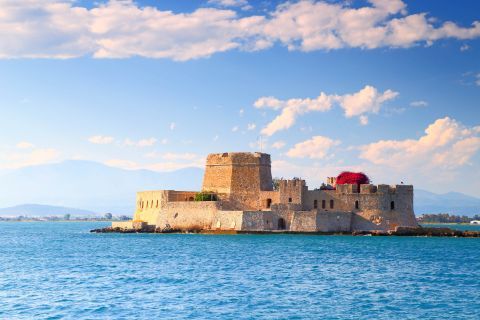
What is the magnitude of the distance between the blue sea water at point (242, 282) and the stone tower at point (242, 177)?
43.8 ft

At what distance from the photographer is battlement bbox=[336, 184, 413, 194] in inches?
2037

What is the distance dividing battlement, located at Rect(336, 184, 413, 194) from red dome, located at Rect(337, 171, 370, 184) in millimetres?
4862

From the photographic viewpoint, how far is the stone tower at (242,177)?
55625 millimetres

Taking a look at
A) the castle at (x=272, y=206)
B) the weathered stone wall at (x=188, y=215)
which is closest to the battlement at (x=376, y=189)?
the castle at (x=272, y=206)

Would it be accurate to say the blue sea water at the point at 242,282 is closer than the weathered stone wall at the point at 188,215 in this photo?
Yes

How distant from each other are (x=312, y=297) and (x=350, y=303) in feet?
4.78

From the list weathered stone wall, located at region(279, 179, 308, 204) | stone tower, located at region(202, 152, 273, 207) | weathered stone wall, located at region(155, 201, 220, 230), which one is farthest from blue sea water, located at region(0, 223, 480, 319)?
stone tower, located at region(202, 152, 273, 207)

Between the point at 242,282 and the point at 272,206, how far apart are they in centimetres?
2538

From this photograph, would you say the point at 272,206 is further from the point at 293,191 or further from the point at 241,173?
the point at 241,173

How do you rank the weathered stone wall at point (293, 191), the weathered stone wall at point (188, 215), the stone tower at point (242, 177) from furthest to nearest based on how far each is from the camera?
1. the stone tower at point (242, 177)
2. the weathered stone wall at point (188, 215)
3. the weathered stone wall at point (293, 191)

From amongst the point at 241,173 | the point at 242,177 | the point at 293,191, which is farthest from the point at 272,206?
the point at 241,173

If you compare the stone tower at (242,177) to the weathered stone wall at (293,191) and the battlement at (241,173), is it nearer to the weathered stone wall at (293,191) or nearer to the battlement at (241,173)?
the battlement at (241,173)

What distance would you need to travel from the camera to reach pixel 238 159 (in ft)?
185

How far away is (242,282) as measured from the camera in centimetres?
2611
